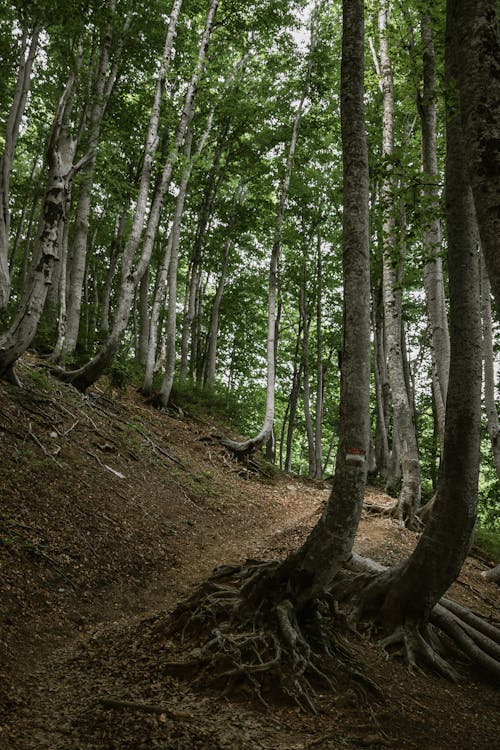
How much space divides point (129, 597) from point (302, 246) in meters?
19.1

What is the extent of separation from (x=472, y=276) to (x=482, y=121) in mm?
2187

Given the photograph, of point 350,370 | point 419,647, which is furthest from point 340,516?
point 419,647

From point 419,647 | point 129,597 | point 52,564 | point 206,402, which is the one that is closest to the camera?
point 419,647

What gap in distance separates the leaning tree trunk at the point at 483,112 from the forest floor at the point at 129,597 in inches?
128

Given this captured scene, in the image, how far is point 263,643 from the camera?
415 centimetres

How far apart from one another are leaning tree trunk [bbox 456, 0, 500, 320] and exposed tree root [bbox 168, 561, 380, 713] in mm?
3317

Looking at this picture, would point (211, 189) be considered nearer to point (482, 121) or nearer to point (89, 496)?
point (89, 496)

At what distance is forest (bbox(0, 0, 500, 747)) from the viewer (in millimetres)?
4391

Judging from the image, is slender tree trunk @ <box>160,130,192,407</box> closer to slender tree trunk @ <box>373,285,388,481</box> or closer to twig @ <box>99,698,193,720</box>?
slender tree trunk @ <box>373,285,388,481</box>

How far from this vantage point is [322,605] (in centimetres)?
508

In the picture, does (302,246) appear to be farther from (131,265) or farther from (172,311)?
(131,265)

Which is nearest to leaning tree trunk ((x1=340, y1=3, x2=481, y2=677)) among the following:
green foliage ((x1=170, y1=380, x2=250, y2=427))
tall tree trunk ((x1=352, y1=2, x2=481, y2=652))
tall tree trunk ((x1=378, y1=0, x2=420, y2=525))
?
tall tree trunk ((x1=352, y1=2, x2=481, y2=652))

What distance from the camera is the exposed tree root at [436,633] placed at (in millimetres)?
4793

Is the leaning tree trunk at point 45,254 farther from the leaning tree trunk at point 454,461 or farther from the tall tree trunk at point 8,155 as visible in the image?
the leaning tree trunk at point 454,461
